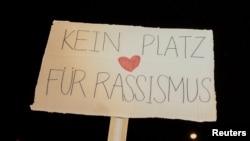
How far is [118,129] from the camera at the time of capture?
0.94 m

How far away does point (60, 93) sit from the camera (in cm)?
99

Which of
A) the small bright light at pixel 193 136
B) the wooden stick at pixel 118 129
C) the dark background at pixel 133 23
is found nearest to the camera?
the wooden stick at pixel 118 129

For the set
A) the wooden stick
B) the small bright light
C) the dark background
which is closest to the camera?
the wooden stick

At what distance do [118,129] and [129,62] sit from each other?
205mm

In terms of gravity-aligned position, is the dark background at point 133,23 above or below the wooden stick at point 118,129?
above

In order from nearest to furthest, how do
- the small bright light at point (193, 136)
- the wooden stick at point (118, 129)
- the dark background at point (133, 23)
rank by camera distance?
the wooden stick at point (118, 129), the dark background at point (133, 23), the small bright light at point (193, 136)

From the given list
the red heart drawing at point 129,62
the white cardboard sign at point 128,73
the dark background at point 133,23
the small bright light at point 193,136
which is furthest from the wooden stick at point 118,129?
the small bright light at point 193,136

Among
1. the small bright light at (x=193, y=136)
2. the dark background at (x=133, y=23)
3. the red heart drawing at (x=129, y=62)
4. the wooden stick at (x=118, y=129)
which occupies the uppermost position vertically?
the dark background at (x=133, y=23)

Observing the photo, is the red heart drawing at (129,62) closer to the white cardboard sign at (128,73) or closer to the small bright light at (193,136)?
the white cardboard sign at (128,73)

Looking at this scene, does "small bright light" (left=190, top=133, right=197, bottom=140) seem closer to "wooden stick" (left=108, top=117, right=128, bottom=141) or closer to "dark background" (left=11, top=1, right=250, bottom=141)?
"dark background" (left=11, top=1, right=250, bottom=141)

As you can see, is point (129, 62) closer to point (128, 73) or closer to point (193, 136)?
point (128, 73)

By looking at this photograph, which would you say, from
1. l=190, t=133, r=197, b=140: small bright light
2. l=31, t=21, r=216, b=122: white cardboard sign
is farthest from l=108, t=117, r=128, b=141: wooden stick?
l=190, t=133, r=197, b=140: small bright light

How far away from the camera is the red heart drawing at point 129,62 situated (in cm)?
Result: 101

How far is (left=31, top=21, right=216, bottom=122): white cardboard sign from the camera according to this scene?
0.96m
